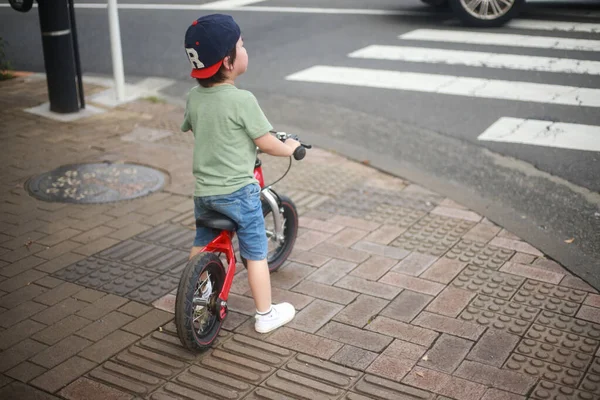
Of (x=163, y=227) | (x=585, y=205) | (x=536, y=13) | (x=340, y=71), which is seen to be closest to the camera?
(x=163, y=227)

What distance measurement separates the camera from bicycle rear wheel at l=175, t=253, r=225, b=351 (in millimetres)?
3785

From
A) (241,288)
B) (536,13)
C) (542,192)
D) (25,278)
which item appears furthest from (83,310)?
(536,13)

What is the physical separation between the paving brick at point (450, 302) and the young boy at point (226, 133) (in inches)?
41.7

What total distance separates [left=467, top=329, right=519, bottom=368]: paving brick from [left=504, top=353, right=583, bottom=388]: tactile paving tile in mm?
49

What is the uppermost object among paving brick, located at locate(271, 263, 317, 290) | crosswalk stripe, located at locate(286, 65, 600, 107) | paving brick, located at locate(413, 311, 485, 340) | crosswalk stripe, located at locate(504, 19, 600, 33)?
crosswalk stripe, located at locate(504, 19, 600, 33)

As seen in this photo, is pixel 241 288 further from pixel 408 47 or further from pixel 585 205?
pixel 408 47

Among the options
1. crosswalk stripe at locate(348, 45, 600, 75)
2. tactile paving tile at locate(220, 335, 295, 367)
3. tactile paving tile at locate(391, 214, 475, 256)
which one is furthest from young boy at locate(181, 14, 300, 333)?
crosswalk stripe at locate(348, 45, 600, 75)

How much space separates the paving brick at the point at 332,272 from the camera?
190 inches

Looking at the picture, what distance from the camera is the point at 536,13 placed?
39.7ft

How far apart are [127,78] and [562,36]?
585 cm

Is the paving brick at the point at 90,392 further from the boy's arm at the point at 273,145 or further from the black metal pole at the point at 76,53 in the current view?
the black metal pole at the point at 76,53

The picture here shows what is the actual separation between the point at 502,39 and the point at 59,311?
8.05 meters

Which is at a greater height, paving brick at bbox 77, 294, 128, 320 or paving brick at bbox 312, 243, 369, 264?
paving brick at bbox 77, 294, 128, 320

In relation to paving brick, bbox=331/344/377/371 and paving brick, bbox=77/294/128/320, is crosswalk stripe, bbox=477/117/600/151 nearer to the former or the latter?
paving brick, bbox=331/344/377/371
